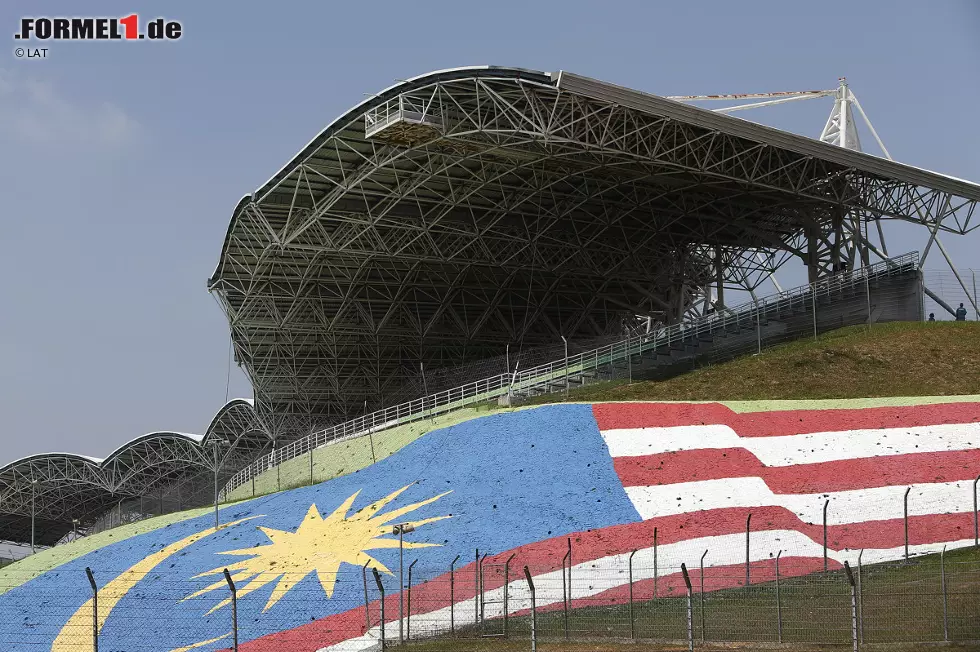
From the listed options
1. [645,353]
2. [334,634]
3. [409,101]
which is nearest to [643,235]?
[645,353]

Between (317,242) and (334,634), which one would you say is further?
(317,242)

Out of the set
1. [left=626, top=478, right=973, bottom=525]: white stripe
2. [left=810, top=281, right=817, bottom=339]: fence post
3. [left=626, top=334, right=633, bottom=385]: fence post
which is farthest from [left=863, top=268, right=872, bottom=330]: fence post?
[left=626, top=478, right=973, bottom=525]: white stripe

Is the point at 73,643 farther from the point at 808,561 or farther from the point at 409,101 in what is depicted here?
the point at 409,101

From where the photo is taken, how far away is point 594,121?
49719 mm

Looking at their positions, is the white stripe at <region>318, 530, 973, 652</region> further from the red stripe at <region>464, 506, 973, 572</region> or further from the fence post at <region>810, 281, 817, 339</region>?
the fence post at <region>810, 281, 817, 339</region>

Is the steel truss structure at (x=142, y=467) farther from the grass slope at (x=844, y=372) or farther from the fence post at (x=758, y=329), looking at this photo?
the grass slope at (x=844, y=372)

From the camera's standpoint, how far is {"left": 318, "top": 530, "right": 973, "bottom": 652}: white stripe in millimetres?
29047

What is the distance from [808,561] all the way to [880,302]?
2802cm

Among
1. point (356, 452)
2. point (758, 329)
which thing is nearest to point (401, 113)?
point (356, 452)

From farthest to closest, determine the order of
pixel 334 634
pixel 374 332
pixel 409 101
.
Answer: pixel 374 332 < pixel 409 101 < pixel 334 634

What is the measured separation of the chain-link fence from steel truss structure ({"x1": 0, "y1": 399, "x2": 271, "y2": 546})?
50880mm

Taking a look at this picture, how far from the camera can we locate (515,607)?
1180 inches

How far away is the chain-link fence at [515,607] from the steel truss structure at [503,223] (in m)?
20.3

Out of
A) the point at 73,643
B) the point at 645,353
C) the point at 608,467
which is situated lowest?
the point at 73,643
